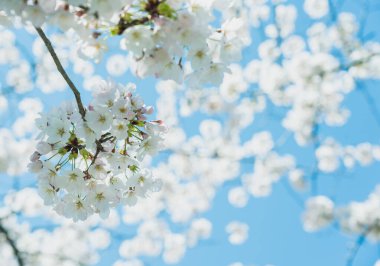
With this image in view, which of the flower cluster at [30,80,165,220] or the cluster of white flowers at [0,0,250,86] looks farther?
the flower cluster at [30,80,165,220]

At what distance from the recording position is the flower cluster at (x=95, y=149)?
200cm

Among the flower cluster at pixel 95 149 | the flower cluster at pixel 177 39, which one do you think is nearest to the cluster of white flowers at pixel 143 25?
the flower cluster at pixel 177 39

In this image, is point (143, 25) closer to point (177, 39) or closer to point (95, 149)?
point (177, 39)

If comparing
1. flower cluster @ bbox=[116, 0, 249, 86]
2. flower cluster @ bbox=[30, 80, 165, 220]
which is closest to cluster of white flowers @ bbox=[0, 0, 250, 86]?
flower cluster @ bbox=[116, 0, 249, 86]

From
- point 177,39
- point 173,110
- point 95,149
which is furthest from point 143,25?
point 173,110

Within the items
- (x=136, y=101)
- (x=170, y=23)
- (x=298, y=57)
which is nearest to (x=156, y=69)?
(x=170, y=23)

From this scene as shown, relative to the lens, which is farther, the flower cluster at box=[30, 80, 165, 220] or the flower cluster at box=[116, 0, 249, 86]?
the flower cluster at box=[30, 80, 165, 220]

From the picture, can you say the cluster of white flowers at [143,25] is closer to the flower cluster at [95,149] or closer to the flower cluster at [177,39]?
the flower cluster at [177,39]

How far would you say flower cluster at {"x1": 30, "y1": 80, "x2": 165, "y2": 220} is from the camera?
2002 mm

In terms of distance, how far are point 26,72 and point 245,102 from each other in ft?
14.8

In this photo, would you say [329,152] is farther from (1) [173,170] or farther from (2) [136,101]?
(2) [136,101]

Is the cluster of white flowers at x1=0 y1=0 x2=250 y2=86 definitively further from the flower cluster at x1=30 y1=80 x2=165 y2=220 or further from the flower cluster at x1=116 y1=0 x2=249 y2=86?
the flower cluster at x1=30 y1=80 x2=165 y2=220

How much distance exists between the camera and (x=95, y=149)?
2.10 metres

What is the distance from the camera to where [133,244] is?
10.8 meters
